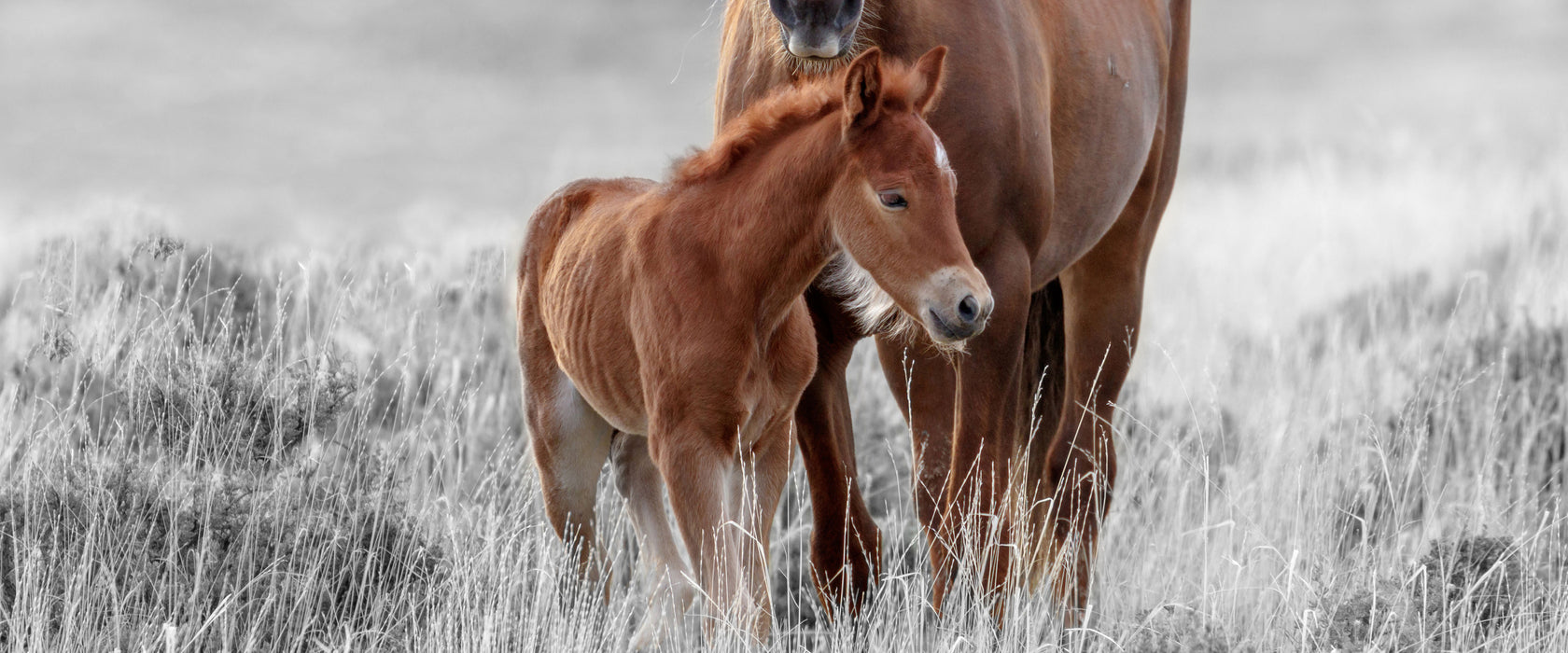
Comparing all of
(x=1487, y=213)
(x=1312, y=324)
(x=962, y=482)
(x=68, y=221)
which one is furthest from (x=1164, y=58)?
(x=1487, y=213)

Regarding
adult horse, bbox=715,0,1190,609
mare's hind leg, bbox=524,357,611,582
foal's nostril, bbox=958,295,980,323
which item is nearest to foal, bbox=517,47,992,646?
foal's nostril, bbox=958,295,980,323

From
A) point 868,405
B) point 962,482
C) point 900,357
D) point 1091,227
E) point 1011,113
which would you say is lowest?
point 868,405

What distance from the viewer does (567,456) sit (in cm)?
432

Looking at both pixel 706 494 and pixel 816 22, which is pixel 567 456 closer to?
pixel 706 494

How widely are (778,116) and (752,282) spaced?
0.41 meters

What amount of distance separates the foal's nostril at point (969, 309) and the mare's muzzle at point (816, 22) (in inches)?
25.6

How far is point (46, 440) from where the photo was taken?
4160mm

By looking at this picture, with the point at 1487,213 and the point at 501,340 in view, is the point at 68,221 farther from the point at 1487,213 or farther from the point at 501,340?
the point at 1487,213

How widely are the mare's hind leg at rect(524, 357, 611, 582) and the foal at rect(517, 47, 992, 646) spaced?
0.34 metres

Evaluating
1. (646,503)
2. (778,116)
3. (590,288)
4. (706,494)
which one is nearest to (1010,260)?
(778,116)

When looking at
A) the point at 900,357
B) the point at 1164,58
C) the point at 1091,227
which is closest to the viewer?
the point at 900,357

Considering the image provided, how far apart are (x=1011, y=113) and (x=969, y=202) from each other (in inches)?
10.7

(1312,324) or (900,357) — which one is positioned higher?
(900,357)

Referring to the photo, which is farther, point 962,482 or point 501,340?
point 501,340
